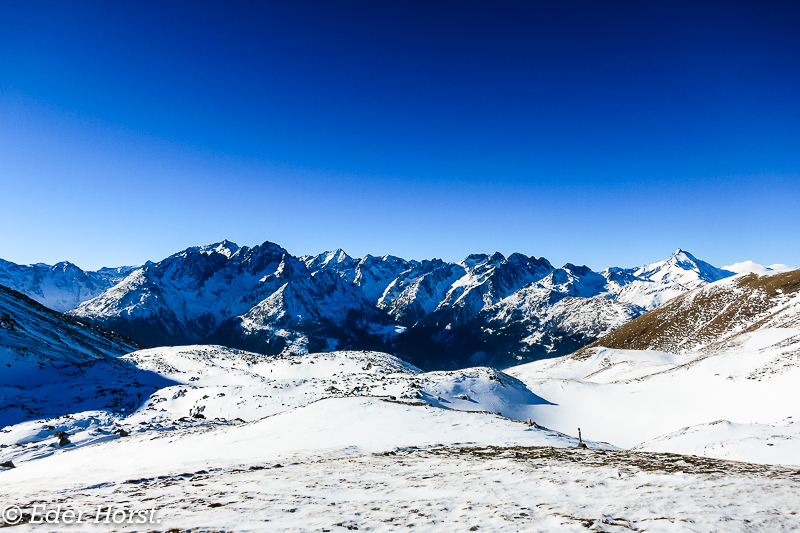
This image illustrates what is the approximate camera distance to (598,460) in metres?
11.6

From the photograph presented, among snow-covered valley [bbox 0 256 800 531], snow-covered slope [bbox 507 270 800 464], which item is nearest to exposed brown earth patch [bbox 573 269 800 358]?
snow-covered slope [bbox 507 270 800 464]

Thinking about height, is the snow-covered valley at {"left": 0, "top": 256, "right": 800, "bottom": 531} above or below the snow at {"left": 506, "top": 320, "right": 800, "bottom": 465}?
above

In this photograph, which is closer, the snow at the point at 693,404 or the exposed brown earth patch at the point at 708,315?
the snow at the point at 693,404

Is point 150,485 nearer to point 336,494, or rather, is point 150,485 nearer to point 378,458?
point 336,494

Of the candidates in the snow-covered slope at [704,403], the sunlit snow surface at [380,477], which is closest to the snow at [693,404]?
the snow-covered slope at [704,403]

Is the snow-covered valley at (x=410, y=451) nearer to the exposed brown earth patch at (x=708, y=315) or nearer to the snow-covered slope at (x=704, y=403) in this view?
the snow-covered slope at (x=704, y=403)

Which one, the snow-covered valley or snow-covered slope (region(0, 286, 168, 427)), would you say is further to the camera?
snow-covered slope (region(0, 286, 168, 427))

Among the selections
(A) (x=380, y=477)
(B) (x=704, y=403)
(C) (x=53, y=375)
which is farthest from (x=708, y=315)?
(C) (x=53, y=375)

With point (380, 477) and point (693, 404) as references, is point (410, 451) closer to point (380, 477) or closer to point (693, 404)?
point (380, 477)

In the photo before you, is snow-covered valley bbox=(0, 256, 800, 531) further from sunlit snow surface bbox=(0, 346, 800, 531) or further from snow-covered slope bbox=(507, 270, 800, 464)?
snow-covered slope bbox=(507, 270, 800, 464)

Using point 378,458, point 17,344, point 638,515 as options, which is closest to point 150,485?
point 378,458

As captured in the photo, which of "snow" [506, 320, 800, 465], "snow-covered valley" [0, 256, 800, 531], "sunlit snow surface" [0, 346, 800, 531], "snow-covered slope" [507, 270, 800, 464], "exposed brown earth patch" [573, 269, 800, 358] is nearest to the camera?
"sunlit snow surface" [0, 346, 800, 531]

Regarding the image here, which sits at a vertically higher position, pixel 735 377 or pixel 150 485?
pixel 150 485

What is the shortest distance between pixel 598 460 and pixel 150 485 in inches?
526
